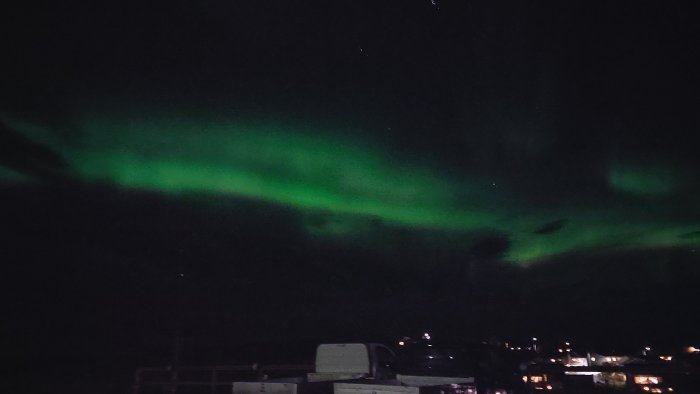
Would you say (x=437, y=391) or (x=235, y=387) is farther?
(x=235, y=387)

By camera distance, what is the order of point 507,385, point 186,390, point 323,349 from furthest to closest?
point 186,390 < point 323,349 < point 507,385

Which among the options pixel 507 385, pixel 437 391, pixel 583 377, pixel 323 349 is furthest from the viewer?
pixel 323 349

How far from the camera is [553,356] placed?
14.0 meters

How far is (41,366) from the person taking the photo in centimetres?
4125

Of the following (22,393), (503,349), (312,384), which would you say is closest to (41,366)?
(22,393)

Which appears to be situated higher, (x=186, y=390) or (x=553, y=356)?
(x=553, y=356)

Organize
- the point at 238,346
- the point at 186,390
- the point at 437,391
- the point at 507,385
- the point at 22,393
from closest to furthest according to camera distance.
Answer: the point at 437,391 < the point at 507,385 < the point at 186,390 < the point at 22,393 < the point at 238,346

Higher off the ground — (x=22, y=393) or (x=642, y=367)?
(x=642, y=367)

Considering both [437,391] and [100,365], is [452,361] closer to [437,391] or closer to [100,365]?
[437,391]

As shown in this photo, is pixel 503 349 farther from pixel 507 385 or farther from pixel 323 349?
pixel 323 349

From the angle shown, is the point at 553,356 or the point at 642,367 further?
the point at 553,356

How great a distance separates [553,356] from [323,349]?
21.5 feet

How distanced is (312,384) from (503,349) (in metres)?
3.86

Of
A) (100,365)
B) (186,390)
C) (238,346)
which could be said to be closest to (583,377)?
(186,390)
